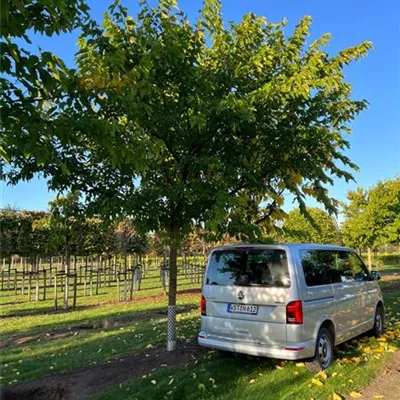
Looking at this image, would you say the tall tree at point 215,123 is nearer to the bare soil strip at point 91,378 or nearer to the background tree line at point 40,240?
the bare soil strip at point 91,378

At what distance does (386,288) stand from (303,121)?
1392 centimetres

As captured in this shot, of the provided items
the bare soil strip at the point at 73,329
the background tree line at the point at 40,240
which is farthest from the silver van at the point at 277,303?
the background tree line at the point at 40,240

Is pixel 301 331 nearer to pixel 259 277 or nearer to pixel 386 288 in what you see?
pixel 259 277

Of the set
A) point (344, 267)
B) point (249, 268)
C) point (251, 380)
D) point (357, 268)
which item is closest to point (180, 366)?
point (251, 380)

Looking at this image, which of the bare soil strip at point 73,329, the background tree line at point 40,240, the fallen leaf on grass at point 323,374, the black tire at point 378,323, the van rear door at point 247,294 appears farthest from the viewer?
the background tree line at point 40,240

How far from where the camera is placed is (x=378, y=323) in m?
9.08

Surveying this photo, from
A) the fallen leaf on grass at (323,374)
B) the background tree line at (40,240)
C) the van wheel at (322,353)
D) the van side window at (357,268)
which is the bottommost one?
the fallen leaf on grass at (323,374)

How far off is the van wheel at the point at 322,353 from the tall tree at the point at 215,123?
1.84m

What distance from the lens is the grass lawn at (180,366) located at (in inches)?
223

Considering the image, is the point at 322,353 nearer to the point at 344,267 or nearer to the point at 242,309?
the point at 242,309

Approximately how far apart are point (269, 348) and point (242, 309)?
0.68 m

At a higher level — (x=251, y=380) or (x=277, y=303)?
(x=277, y=303)

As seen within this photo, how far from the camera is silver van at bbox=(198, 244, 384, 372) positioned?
6137 mm

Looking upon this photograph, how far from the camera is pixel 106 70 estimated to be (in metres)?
5.55
